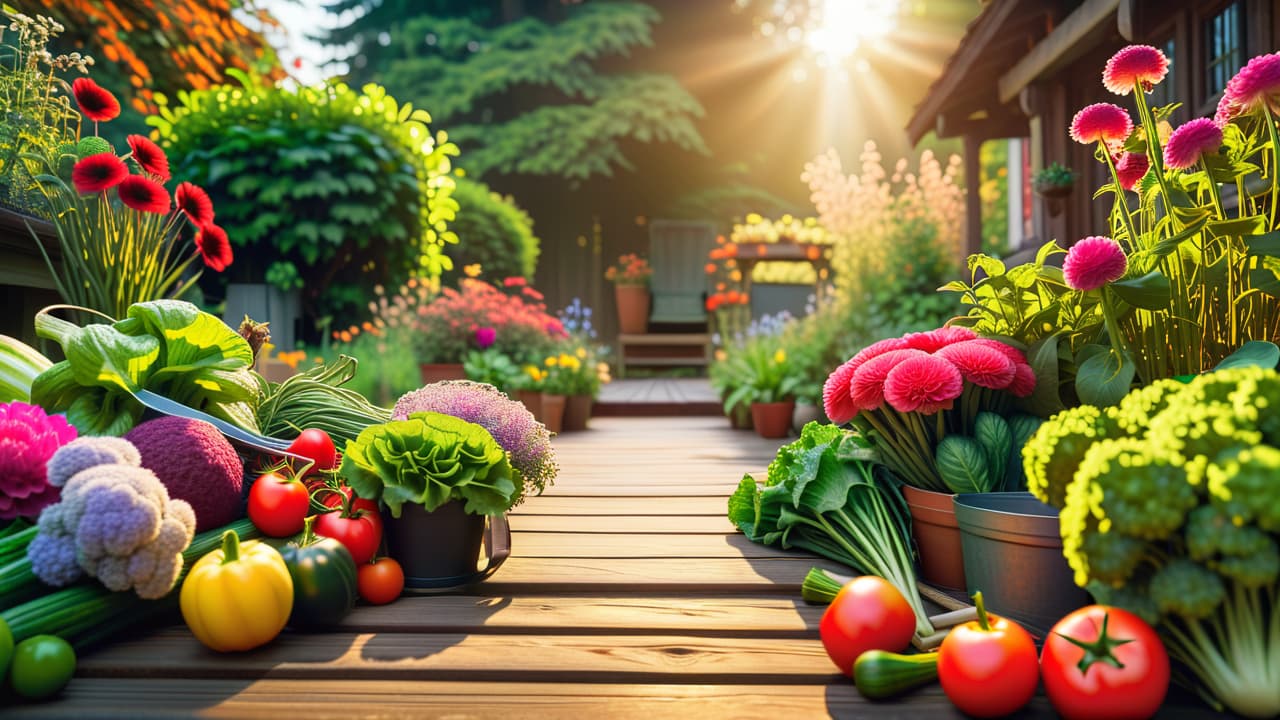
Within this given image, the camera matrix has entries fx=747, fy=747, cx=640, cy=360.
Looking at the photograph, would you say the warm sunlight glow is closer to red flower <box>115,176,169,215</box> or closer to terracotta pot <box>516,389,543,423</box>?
terracotta pot <box>516,389,543,423</box>

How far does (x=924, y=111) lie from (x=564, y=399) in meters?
4.08

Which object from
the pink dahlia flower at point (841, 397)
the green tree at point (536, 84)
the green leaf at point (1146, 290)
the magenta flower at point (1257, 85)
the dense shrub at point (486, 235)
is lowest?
the pink dahlia flower at point (841, 397)

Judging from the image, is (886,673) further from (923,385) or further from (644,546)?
(644,546)

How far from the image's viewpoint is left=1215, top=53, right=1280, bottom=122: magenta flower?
1440 millimetres

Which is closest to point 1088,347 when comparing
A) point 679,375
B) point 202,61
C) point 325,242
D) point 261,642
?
point 261,642

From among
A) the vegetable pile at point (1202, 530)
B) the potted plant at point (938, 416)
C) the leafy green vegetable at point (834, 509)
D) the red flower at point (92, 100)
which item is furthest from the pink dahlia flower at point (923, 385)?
the red flower at point (92, 100)

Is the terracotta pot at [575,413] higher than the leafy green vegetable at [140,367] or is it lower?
lower

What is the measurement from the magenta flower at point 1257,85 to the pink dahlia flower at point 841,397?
0.92 meters

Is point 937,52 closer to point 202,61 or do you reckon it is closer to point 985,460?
point 202,61

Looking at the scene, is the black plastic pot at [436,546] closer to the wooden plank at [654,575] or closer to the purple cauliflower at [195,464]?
the wooden plank at [654,575]

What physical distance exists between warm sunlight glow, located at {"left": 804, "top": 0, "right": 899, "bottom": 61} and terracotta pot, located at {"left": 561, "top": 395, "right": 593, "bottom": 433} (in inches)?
452

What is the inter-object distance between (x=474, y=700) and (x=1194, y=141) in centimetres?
174

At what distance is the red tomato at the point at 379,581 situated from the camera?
5.00 ft

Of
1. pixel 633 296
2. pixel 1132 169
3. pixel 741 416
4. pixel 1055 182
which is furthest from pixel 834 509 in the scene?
pixel 633 296
